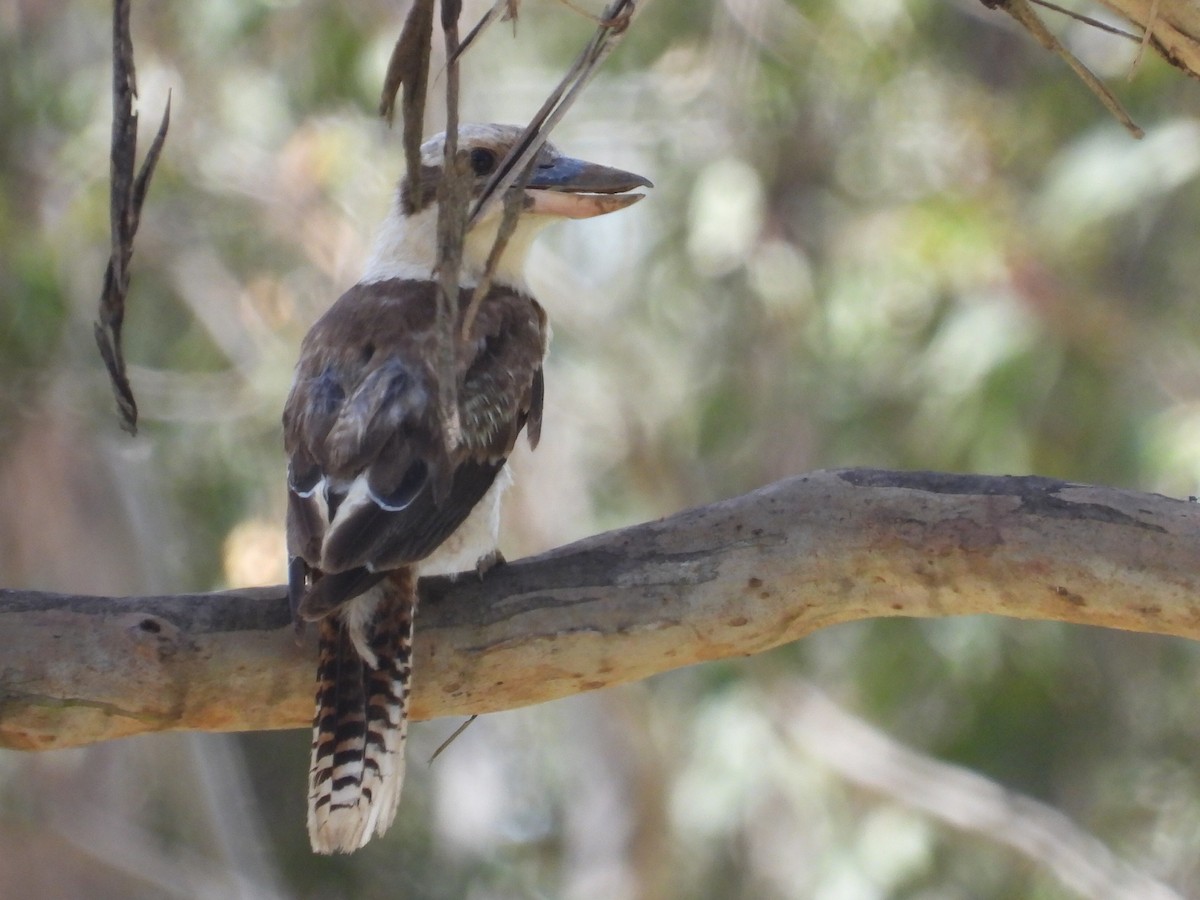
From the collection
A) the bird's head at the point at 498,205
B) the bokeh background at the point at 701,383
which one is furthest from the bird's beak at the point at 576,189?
the bokeh background at the point at 701,383

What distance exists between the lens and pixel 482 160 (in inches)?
131

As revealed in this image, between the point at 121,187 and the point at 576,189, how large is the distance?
1453mm

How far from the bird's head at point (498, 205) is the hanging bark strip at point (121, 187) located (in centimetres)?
116

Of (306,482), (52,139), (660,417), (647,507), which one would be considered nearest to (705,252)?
(660,417)

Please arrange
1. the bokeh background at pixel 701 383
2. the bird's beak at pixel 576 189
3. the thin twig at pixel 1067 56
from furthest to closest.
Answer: the bokeh background at pixel 701 383
the bird's beak at pixel 576 189
the thin twig at pixel 1067 56

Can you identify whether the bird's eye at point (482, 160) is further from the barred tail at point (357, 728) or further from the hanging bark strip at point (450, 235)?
the hanging bark strip at point (450, 235)

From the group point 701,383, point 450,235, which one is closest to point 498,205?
point 450,235

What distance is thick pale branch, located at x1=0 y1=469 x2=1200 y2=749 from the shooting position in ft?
7.25

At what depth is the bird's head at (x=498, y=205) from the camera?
322 cm

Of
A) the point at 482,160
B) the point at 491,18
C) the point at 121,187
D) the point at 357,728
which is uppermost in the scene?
the point at 491,18

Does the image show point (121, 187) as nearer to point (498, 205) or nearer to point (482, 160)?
point (498, 205)

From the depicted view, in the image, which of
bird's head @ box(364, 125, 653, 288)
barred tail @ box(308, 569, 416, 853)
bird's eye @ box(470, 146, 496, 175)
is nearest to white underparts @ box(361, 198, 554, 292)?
bird's head @ box(364, 125, 653, 288)

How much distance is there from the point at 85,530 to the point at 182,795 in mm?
1121

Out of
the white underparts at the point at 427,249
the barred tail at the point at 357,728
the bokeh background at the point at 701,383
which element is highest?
the white underparts at the point at 427,249
